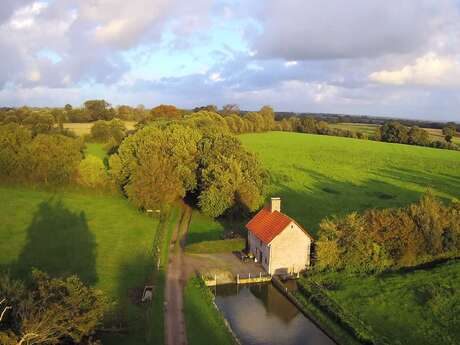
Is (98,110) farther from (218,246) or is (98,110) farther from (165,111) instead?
(218,246)

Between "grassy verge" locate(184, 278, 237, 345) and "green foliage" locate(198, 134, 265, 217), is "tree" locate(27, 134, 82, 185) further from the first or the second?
"grassy verge" locate(184, 278, 237, 345)

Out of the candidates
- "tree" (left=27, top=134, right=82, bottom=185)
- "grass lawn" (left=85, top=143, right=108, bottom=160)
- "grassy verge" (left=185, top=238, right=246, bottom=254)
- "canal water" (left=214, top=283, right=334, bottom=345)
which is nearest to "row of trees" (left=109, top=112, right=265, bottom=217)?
"grassy verge" (left=185, top=238, right=246, bottom=254)

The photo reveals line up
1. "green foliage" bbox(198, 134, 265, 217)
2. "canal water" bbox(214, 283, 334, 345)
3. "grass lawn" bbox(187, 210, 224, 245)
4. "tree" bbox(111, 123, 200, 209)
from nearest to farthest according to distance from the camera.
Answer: "canal water" bbox(214, 283, 334, 345), "grass lawn" bbox(187, 210, 224, 245), "green foliage" bbox(198, 134, 265, 217), "tree" bbox(111, 123, 200, 209)

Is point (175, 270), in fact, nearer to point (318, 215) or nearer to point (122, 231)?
point (122, 231)

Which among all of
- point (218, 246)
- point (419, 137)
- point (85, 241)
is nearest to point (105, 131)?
point (85, 241)

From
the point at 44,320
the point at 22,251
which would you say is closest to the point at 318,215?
the point at 22,251

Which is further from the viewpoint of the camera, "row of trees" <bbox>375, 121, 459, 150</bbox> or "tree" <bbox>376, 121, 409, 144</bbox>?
"tree" <bbox>376, 121, 409, 144</bbox>
